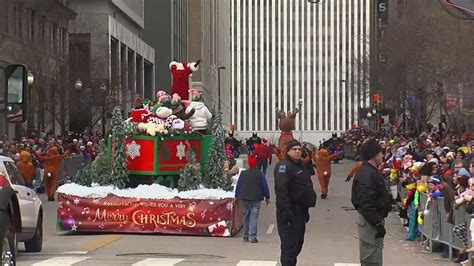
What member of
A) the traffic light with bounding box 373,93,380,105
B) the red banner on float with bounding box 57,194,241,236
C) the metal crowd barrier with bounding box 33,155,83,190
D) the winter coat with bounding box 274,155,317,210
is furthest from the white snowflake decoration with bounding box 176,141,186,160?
the traffic light with bounding box 373,93,380,105

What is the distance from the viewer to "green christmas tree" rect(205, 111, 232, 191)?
748 inches

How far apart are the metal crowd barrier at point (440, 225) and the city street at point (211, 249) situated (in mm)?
291

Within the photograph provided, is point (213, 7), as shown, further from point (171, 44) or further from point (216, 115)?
point (216, 115)

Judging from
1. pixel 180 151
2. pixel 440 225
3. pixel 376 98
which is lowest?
pixel 440 225

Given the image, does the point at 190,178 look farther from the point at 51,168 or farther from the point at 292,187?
the point at 51,168

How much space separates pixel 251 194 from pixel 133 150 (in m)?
3.34

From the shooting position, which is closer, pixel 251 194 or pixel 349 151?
pixel 251 194

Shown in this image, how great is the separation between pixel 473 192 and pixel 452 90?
1928cm

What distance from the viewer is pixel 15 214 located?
11320 mm

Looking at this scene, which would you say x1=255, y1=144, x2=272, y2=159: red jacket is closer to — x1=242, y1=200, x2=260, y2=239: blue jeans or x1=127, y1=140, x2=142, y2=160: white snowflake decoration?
x1=127, y1=140, x2=142, y2=160: white snowflake decoration

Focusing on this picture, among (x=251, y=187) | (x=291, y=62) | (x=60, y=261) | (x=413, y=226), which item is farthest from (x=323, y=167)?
(x=291, y=62)

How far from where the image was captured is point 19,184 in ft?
47.7

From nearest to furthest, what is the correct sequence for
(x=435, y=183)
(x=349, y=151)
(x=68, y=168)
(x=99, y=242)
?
1. (x=435, y=183)
2. (x=99, y=242)
3. (x=68, y=168)
4. (x=349, y=151)

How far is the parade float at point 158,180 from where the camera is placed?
18.2 metres
